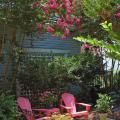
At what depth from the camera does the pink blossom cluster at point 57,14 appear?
11680 millimetres

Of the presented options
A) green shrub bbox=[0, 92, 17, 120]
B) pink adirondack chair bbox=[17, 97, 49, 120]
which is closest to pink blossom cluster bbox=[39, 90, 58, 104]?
pink adirondack chair bbox=[17, 97, 49, 120]

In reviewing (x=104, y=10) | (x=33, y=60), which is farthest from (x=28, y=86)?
(x=104, y=10)

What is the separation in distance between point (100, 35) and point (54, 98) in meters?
3.10

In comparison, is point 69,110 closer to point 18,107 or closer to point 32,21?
point 18,107

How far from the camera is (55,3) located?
457 inches

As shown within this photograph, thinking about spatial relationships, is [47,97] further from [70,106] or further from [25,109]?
[25,109]

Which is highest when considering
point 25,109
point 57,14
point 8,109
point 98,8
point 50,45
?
point 98,8

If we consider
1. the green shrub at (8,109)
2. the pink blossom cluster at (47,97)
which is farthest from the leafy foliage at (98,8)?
the green shrub at (8,109)

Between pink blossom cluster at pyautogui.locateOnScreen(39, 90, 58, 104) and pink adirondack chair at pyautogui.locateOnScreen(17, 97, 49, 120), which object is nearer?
pink adirondack chair at pyautogui.locateOnScreen(17, 97, 49, 120)

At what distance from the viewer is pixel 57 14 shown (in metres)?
12.3

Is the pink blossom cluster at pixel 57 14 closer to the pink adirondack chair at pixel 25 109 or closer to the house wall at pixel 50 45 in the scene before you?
the pink adirondack chair at pixel 25 109

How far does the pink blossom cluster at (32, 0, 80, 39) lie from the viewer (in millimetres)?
11680

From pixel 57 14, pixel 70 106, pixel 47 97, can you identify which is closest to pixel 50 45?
pixel 47 97

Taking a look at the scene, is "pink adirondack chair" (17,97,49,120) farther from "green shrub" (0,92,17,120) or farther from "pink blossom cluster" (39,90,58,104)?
"pink blossom cluster" (39,90,58,104)
